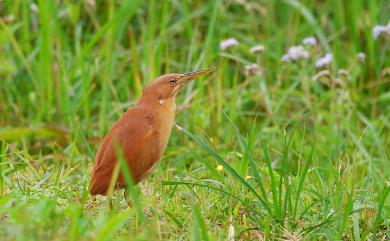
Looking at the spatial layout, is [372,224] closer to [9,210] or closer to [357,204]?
[357,204]

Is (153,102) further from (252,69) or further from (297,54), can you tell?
(297,54)

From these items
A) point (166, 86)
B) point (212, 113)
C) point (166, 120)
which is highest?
point (166, 86)

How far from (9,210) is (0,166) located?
1.15 m

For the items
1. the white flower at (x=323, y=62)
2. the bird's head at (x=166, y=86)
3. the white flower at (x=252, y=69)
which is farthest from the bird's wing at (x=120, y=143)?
the white flower at (x=323, y=62)

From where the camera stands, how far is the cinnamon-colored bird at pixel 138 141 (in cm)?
385

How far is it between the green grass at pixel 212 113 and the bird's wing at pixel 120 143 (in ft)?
0.26

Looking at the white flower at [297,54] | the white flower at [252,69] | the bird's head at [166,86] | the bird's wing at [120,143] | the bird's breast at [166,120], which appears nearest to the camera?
the bird's wing at [120,143]

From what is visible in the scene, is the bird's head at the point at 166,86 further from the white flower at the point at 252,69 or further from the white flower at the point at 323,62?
the white flower at the point at 323,62

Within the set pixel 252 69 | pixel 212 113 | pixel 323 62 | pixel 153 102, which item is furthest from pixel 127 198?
pixel 323 62

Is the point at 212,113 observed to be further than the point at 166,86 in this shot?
Yes

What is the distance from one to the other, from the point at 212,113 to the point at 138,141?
196 centimetres

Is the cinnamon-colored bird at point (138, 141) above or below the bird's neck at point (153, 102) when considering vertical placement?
below

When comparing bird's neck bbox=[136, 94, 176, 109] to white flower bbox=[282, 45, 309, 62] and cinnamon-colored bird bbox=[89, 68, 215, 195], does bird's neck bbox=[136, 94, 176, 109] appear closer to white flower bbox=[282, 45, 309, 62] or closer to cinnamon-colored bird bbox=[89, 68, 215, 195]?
cinnamon-colored bird bbox=[89, 68, 215, 195]

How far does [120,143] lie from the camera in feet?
12.8
